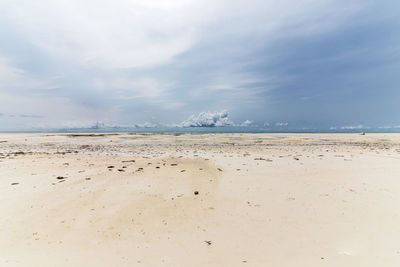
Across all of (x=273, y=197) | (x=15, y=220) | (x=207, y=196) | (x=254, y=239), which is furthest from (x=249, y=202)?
(x=15, y=220)

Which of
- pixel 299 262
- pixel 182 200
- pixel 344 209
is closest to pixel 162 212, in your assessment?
pixel 182 200

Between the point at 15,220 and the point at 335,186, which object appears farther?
the point at 335,186

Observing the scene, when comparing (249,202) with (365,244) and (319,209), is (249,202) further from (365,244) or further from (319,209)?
(365,244)

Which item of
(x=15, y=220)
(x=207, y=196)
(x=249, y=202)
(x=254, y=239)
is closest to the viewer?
(x=254, y=239)

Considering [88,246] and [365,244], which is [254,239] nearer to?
[365,244]

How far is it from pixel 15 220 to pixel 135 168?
660 cm

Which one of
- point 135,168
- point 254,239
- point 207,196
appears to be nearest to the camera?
point 254,239

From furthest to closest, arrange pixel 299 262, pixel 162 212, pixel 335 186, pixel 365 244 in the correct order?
pixel 335 186, pixel 162 212, pixel 365 244, pixel 299 262

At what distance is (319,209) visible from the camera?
246 inches

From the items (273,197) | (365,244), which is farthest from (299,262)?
(273,197)

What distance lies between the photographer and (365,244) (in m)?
4.42

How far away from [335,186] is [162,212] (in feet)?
25.9

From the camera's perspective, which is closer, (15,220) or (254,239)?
(254,239)

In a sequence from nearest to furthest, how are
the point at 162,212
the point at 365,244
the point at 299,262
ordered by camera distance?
the point at 299,262
the point at 365,244
the point at 162,212
